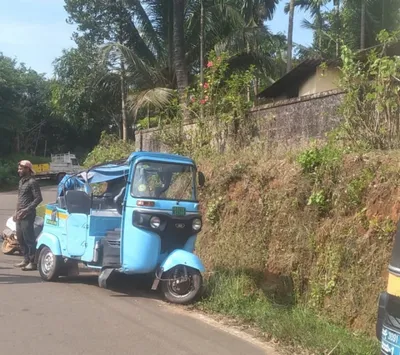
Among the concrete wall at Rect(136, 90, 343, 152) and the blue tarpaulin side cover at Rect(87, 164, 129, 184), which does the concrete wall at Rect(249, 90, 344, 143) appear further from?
the blue tarpaulin side cover at Rect(87, 164, 129, 184)

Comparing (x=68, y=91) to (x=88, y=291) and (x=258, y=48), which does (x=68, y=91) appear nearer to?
(x=258, y=48)

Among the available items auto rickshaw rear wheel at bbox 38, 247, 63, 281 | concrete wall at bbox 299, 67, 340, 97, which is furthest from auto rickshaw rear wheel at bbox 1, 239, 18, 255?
concrete wall at bbox 299, 67, 340, 97

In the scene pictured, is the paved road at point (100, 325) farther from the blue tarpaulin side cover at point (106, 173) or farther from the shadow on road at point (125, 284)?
the blue tarpaulin side cover at point (106, 173)

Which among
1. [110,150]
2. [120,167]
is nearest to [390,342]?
[120,167]

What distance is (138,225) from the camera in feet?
25.2

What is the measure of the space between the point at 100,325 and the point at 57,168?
36.3 metres

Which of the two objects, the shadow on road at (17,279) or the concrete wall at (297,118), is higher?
the concrete wall at (297,118)

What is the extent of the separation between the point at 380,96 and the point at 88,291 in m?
5.15

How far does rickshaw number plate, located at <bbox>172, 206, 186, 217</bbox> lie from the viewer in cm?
788

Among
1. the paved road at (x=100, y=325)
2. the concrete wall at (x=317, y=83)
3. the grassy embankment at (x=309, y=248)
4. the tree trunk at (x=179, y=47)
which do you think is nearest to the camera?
the paved road at (x=100, y=325)

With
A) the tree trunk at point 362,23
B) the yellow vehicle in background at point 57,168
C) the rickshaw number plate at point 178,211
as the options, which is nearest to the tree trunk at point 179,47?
the rickshaw number plate at point 178,211

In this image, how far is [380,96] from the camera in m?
8.60

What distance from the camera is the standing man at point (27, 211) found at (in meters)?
9.84

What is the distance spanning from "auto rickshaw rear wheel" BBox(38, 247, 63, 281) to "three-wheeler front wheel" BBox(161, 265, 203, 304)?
2.01 meters
